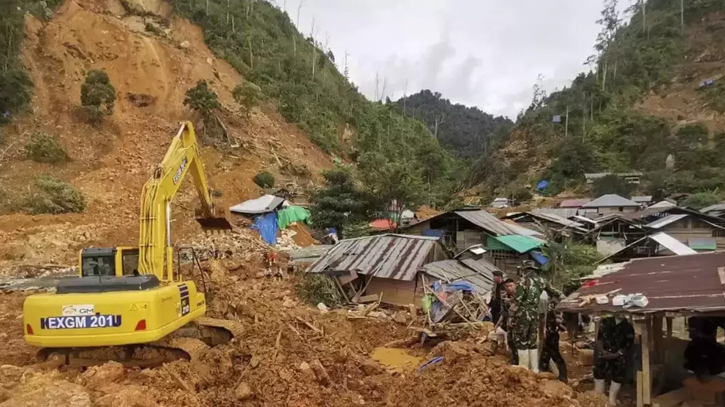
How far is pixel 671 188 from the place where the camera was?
145ft

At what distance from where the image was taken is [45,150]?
2506 centimetres

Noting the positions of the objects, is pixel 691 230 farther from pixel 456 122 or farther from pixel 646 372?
pixel 456 122

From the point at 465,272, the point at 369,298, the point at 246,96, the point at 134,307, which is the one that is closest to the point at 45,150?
the point at 246,96

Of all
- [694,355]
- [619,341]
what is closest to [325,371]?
[619,341]

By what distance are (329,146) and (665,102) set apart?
4199cm

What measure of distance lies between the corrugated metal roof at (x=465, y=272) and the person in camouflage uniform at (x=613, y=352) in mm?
5818

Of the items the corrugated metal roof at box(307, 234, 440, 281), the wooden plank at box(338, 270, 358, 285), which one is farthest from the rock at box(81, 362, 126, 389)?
the wooden plank at box(338, 270, 358, 285)

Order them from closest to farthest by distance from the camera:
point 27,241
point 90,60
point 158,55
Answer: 1. point 27,241
2. point 90,60
3. point 158,55

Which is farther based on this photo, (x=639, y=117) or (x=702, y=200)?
(x=639, y=117)

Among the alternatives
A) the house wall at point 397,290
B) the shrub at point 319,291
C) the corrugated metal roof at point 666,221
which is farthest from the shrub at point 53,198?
the corrugated metal roof at point 666,221

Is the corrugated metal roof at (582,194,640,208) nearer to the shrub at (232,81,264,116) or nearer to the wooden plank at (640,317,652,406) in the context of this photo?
the shrub at (232,81,264,116)

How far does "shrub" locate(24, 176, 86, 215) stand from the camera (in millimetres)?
21062

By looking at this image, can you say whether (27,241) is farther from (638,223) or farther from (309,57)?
(309,57)

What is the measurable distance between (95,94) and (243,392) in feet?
89.4
